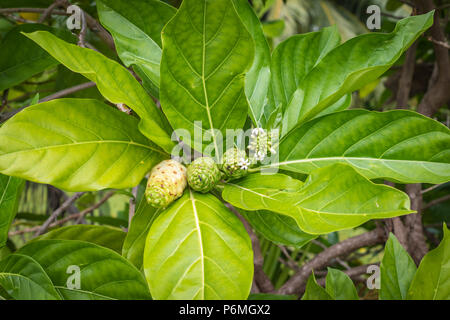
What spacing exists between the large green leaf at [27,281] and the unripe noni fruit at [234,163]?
13.7 inches

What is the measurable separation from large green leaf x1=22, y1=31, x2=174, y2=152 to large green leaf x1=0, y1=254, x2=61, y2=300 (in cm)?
30

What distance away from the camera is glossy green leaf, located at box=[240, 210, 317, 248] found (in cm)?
61

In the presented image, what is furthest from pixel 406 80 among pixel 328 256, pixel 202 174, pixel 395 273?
pixel 202 174

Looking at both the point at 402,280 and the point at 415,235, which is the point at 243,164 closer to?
the point at 402,280

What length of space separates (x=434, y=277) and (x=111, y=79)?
0.70m

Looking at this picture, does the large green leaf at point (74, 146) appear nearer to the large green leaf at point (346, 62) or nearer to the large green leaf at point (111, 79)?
the large green leaf at point (111, 79)

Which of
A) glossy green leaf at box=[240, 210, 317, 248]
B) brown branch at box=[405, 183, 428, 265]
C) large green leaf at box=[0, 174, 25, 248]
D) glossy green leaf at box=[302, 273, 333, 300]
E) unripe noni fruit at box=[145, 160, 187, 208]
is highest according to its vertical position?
unripe noni fruit at box=[145, 160, 187, 208]

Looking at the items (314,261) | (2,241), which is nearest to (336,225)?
(2,241)

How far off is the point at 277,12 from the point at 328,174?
7.77m

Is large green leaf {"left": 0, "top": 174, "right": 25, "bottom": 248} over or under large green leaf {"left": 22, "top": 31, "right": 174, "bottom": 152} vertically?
under

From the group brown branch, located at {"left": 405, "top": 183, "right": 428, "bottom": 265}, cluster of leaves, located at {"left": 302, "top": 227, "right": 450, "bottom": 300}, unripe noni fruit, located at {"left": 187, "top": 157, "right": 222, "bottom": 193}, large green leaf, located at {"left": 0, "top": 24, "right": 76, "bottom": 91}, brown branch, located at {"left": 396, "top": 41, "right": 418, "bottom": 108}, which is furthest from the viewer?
brown branch, located at {"left": 396, "top": 41, "right": 418, "bottom": 108}

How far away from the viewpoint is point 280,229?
625 millimetres

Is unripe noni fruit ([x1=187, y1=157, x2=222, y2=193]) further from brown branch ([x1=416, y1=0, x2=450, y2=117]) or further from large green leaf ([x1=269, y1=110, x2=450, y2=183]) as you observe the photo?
brown branch ([x1=416, y1=0, x2=450, y2=117])

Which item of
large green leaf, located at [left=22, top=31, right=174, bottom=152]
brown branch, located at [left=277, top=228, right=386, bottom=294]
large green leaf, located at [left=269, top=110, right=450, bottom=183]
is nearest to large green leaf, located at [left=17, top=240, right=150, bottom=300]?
large green leaf, located at [left=22, top=31, right=174, bottom=152]
